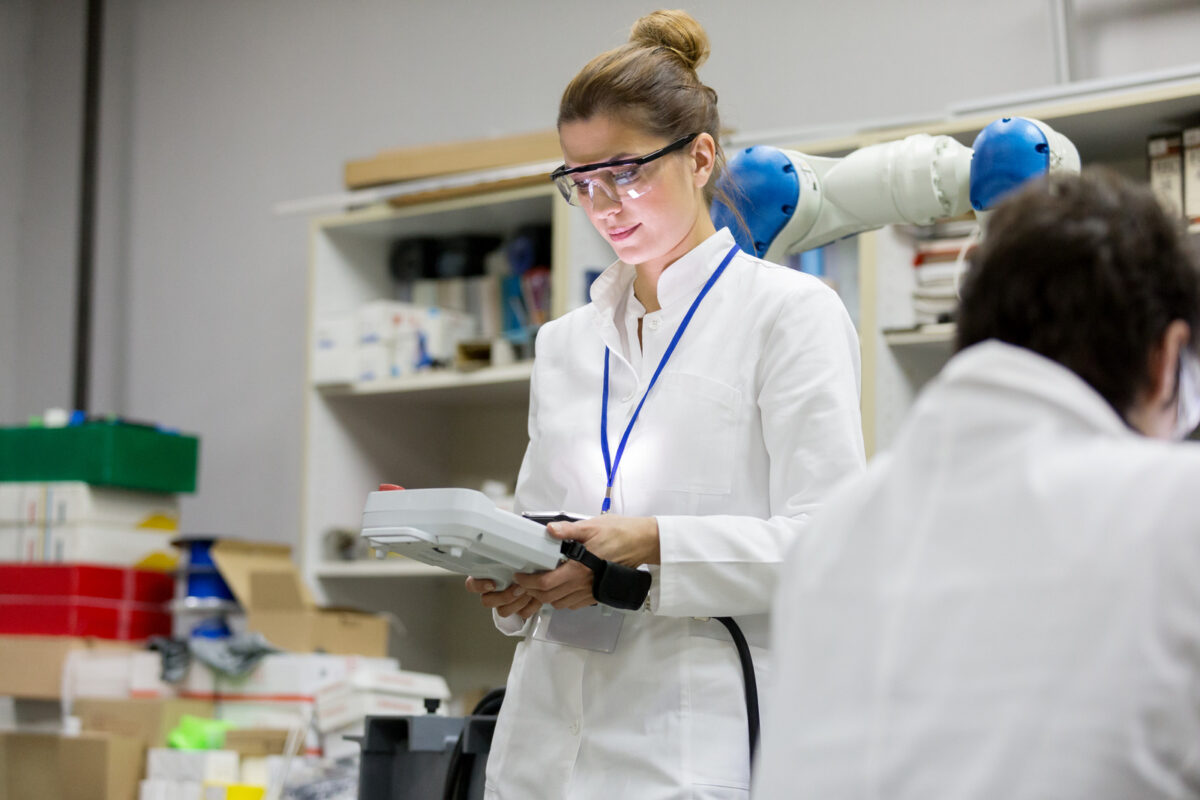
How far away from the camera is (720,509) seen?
4.40 feet

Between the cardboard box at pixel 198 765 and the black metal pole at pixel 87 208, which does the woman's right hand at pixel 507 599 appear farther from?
the black metal pole at pixel 87 208

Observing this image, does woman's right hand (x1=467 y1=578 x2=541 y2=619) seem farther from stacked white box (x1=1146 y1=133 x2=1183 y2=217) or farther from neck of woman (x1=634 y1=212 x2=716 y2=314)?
stacked white box (x1=1146 y1=133 x2=1183 y2=217)

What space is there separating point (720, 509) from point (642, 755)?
25 cm

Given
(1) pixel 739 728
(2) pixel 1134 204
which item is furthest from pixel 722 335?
(2) pixel 1134 204

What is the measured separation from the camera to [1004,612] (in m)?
0.69

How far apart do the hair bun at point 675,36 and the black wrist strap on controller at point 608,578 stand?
1.89ft

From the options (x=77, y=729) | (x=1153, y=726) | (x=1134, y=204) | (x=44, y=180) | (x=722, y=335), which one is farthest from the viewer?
(x=44, y=180)

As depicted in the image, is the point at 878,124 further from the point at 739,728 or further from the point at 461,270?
the point at 739,728

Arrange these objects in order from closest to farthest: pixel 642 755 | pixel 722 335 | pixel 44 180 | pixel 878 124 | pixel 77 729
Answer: pixel 642 755, pixel 722 335, pixel 878 124, pixel 77 729, pixel 44 180

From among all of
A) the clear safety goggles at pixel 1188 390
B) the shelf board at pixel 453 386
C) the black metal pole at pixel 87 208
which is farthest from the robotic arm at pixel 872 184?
the black metal pole at pixel 87 208

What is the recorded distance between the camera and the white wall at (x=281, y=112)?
127 inches

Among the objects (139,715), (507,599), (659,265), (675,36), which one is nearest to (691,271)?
(659,265)

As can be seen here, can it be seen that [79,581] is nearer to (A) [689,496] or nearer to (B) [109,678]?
(B) [109,678]

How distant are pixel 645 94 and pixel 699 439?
37cm
